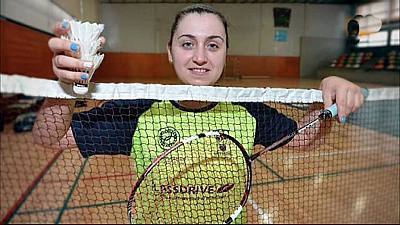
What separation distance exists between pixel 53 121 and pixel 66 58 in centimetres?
17

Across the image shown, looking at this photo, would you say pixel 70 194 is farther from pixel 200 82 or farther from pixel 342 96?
pixel 342 96

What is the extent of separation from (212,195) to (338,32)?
0.43 metres

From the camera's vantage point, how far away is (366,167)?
242 cm

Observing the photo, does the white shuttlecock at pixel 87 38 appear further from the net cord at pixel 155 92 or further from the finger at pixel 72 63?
the net cord at pixel 155 92

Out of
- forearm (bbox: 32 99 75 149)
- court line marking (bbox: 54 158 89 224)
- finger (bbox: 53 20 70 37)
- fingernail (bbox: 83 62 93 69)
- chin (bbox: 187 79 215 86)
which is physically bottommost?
court line marking (bbox: 54 158 89 224)

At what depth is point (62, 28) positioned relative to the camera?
415 mm

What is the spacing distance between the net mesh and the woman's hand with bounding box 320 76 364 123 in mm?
95

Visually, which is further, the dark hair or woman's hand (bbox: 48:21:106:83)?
the dark hair

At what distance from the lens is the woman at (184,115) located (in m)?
0.53

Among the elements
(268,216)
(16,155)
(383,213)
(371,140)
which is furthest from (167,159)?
(371,140)

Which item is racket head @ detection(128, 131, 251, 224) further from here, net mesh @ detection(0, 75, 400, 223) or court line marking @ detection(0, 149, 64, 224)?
court line marking @ detection(0, 149, 64, 224)

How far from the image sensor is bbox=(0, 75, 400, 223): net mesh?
666 millimetres

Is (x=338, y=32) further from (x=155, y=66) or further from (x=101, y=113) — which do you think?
(x=101, y=113)

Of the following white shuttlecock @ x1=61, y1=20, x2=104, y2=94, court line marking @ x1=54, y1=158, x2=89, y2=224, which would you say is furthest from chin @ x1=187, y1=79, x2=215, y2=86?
court line marking @ x1=54, y1=158, x2=89, y2=224
